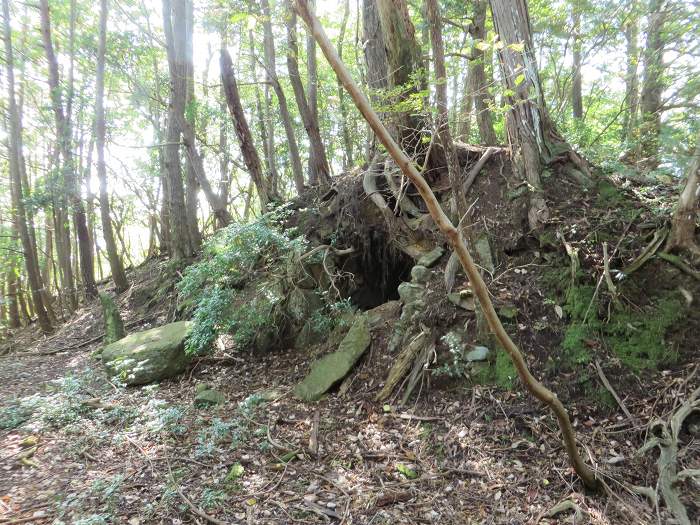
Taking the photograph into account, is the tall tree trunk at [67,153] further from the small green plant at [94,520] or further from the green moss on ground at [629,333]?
the green moss on ground at [629,333]

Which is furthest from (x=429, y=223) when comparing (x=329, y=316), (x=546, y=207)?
(x=329, y=316)

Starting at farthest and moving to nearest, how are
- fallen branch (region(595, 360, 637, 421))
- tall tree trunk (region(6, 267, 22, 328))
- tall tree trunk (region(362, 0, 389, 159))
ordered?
1. tall tree trunk (region(6, 267, 22, 328))
2. tall tree trunk (region(362, 0, 389, 159))
3. fallen branch (region(595, 360, 637, 421))

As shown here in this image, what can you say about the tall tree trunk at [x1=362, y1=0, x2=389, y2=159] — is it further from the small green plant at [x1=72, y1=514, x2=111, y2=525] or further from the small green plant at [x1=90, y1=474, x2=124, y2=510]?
the small green plant at [x1=72, y1=514, x2=111, y2=525]

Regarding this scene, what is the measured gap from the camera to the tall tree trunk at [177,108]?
8.62 metres

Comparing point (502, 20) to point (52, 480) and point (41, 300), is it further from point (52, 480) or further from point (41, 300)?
point (41, 300)

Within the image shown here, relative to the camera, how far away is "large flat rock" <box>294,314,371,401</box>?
500 cm

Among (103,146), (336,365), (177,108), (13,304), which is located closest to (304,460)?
(336,365)

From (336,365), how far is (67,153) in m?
10.00

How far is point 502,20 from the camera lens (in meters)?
5.31

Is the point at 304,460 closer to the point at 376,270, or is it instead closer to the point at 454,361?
the point at 454,361

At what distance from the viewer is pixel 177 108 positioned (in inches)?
340

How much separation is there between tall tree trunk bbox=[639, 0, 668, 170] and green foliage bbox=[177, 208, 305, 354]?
517cm

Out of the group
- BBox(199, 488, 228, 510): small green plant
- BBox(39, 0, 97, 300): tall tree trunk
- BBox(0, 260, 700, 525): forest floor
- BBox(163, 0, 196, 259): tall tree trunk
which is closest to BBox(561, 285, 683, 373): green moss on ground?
BBox(0, 260, 700, 525): forest floor

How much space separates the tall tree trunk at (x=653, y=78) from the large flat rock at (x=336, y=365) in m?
3.96
